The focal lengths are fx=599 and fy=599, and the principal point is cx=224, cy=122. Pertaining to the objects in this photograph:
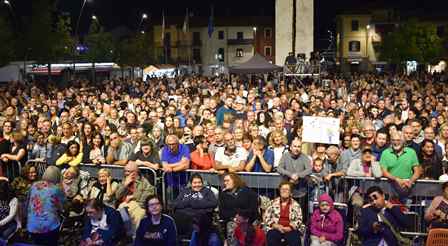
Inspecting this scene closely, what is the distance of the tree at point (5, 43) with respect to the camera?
34.1m

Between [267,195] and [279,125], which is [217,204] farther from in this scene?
[279,125]

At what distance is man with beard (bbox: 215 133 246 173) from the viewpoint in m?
8.74

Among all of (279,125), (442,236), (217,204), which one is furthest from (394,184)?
(279,125)

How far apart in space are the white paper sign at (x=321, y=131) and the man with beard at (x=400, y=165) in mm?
951

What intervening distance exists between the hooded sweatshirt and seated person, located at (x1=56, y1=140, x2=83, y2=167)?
13.5 ft

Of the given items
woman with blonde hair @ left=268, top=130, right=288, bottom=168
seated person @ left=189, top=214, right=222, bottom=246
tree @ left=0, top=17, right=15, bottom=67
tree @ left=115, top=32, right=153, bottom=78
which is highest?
tree @ left=115, top=32, right=153, bottom=78

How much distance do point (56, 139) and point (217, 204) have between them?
389 cm

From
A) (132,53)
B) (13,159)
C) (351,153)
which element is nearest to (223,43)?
(132,53)

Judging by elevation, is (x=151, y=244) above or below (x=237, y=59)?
below

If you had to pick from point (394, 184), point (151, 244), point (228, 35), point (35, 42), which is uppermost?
point (228, 35)

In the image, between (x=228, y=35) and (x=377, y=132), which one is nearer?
(x=377, y=132)

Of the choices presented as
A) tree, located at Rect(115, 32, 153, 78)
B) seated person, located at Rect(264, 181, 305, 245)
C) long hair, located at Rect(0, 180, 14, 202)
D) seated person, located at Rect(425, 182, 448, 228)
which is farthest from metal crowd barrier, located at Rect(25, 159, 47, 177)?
tree, located at Rect(115, 32, 153, 78)

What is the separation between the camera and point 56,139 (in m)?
10.5

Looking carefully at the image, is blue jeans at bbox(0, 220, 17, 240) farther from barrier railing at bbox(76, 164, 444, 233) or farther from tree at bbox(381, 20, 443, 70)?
tree at bbox(381, 20, 443, 70)
